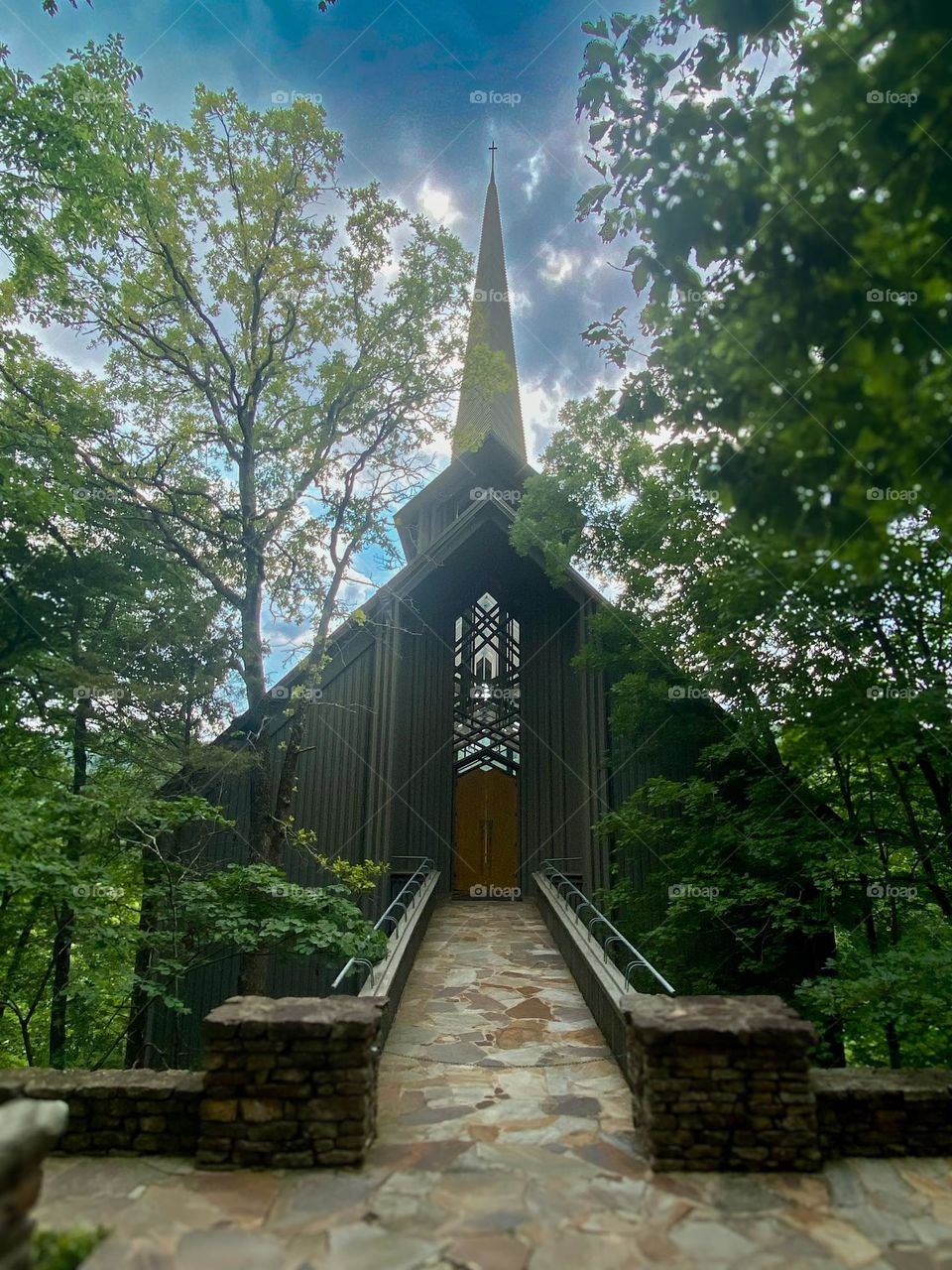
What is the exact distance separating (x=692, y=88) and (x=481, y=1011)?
711 cm

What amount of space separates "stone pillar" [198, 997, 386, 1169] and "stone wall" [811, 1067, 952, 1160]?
2439 mm

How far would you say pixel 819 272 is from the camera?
396cm

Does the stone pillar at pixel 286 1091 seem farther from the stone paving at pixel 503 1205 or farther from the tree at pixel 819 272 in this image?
the tree at pixel 819 272

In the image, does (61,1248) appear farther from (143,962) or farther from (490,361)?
(490,361)

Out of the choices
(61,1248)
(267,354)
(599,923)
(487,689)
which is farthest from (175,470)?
(61,1248)

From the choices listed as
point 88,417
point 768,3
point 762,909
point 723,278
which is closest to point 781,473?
point 723,278

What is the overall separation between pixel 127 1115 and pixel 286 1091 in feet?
2.99

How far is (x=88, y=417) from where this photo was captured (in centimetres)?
1010

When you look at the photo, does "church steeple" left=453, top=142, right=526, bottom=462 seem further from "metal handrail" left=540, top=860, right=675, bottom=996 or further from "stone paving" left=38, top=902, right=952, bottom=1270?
"stone paving" left=38, top=902, right=952, bottom=1270

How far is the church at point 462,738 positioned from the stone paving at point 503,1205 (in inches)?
251

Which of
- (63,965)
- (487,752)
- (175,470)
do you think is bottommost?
(63,965)

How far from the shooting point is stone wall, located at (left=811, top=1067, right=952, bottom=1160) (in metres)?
4.06

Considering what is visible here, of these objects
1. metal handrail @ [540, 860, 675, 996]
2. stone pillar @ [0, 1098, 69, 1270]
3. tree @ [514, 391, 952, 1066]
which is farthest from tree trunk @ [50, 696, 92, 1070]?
stone pillar @ [0, 1098, 69, 1270]

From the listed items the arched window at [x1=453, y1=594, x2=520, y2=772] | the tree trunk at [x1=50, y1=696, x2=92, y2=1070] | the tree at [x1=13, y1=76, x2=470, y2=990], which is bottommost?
the tree trunk at [x1=50, y1=696, x2=92, y2=1070]
